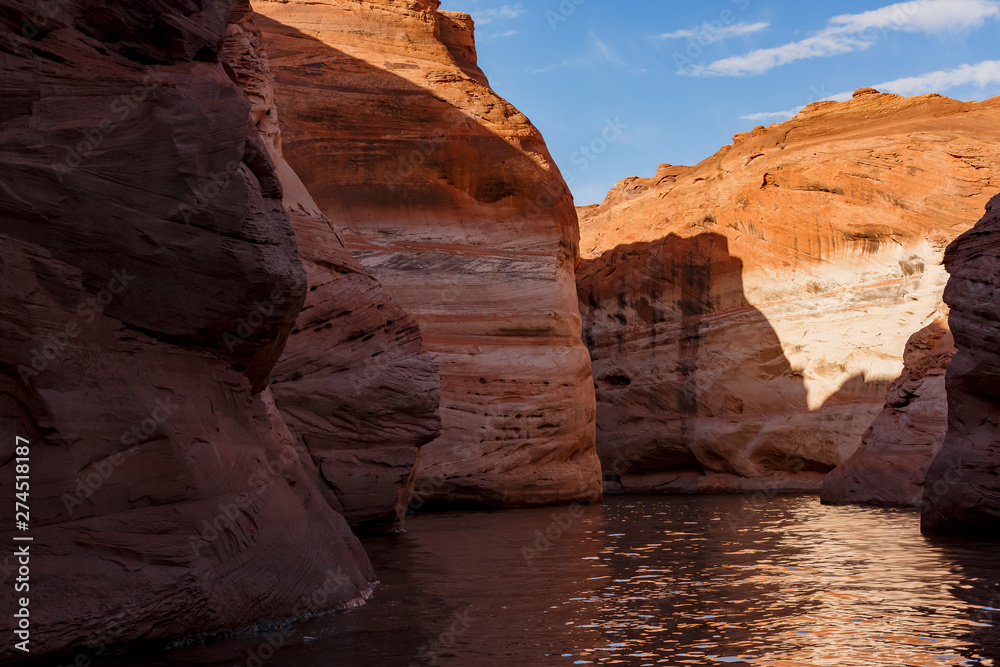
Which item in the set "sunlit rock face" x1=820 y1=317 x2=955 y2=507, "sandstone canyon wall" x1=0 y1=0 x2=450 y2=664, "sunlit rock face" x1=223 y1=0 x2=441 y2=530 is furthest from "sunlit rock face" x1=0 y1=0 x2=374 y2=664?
"sunlit rock face" x1=820 y1=317 x2=955 y2=507

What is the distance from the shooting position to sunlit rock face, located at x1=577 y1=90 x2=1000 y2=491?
2480 centimetres

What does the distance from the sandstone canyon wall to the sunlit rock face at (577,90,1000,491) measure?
767 inches

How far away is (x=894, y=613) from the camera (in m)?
6.73

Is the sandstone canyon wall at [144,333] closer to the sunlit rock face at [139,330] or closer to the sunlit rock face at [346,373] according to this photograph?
the sunlit rock face at [139,330]

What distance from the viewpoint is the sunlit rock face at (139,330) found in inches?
238

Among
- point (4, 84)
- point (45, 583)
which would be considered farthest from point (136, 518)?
point (4, 84)

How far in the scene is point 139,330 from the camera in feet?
22.6

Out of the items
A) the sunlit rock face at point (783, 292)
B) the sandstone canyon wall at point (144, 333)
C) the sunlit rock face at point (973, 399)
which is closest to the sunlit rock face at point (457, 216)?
the sunlit rock face at point (783, 292)

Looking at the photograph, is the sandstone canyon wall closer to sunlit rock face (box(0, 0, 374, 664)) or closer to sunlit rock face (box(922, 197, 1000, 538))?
sunlit rock face (box(0, 0, 374, 664))

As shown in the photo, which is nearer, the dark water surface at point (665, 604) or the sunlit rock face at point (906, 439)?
the dark water surface at point (665, 604)

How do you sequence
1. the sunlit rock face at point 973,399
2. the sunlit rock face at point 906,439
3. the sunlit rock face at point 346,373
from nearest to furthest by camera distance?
the sunlit rock face at point 973,399, the sunlit rock face at point 346,373, the sunlit rock face at point 906,439

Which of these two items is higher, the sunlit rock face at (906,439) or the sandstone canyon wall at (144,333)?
the sandstone canyon wall at (144,333)

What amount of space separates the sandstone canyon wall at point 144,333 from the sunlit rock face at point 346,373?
4.95m

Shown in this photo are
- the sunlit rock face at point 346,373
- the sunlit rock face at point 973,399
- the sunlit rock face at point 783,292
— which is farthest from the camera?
the sunlit rock face at point 783,292
